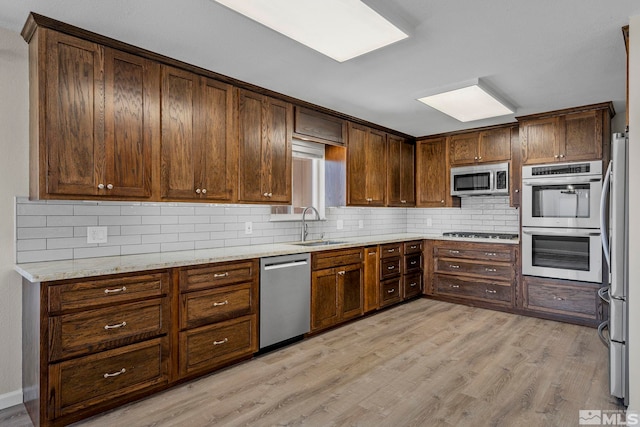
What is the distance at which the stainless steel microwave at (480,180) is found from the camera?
4641mm

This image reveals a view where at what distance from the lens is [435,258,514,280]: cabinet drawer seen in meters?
4.42

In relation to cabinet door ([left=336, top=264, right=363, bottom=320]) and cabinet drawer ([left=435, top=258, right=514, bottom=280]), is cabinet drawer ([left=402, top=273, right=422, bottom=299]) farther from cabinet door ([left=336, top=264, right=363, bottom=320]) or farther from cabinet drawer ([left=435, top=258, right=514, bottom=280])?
cabinet door ([left=336, top=264, right=363, bottom=320])

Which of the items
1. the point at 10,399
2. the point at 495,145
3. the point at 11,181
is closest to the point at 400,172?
the point at 495,145

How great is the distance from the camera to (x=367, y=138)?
457cm

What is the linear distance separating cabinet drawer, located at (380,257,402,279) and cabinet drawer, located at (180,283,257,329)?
1.91 meters

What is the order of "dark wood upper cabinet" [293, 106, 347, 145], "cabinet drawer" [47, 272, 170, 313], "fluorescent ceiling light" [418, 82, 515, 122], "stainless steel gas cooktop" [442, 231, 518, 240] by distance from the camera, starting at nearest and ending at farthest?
"cabinet drawer" [47, 272, 170, 313], "fluorescent ceiling light" [418, 82, 515, 122], "dark wood upper cabinet" [293, 106, 347, 145], "stainless steel gas cooktop" [442, 231, 518, 240]

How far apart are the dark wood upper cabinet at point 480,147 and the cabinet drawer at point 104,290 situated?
4.14m

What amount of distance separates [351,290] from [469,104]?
2.27 metres

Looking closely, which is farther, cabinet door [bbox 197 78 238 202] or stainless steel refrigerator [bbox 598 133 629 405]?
cabinet door [bbox 197 78 238 202]

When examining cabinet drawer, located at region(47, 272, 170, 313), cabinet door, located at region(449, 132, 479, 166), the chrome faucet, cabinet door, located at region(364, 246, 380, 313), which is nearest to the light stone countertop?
cabinet drawer, located at region(47, 272, 170, 313)

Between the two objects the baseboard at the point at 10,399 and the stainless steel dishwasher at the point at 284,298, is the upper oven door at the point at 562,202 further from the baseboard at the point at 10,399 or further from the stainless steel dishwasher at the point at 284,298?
the baseboard at the point at 10,399

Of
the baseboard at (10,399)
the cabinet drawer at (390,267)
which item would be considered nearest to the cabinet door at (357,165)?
the cabinet drawer at (390,267)
